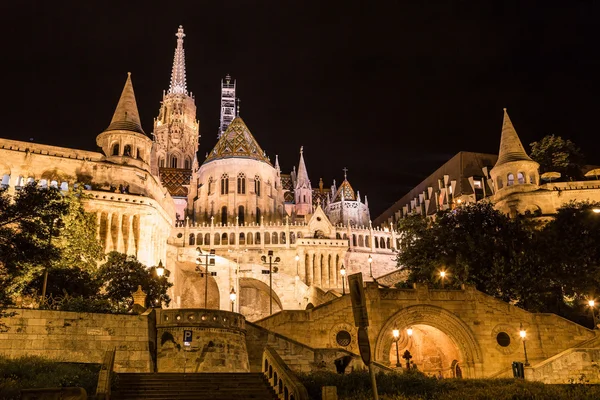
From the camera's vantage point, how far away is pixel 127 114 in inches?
2146

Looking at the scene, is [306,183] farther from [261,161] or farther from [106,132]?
[106,132]

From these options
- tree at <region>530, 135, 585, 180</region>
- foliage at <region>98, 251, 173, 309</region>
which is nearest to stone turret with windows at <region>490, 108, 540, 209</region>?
tree at <region>530, 135, 585, 180</region>

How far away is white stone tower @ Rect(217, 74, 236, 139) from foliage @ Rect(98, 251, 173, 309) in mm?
78445

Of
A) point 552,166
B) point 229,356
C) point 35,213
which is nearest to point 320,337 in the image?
point 229,356

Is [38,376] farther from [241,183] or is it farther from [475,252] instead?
[241,183]

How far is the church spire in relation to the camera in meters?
109

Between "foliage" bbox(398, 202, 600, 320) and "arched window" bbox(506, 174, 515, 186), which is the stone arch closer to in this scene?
"foliage" bbox(398, 202, 600, 320)

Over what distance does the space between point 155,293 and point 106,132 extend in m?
21.7

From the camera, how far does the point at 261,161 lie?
72.1 metres

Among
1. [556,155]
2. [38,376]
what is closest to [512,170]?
[556,155]

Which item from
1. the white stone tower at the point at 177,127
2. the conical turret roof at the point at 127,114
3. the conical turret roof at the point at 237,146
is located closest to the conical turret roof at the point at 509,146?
the conical turret roof at the point at 237,146

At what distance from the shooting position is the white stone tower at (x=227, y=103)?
116 m

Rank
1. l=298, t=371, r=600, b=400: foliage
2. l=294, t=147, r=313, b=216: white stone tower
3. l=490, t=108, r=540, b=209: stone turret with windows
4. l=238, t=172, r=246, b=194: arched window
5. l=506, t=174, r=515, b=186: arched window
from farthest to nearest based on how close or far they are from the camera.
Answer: l=294, t=147, r=313, b=216: white stone tower → l=238, t=172, r=246, b=194: arched window → l=506, t=174, r=515, b=186: arched window → l=490, t=108, r=540, b=209: stone turret with windows → l=298, t=371, r=600, b=400: foliage

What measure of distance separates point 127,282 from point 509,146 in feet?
129
